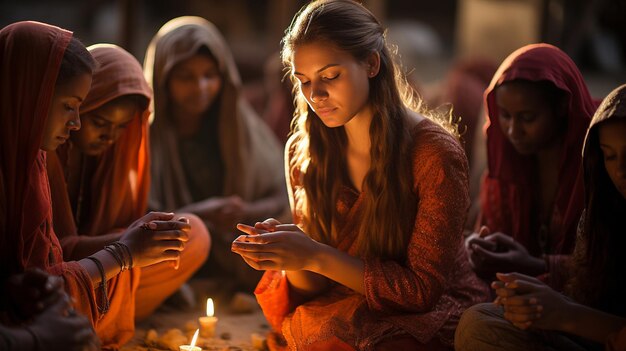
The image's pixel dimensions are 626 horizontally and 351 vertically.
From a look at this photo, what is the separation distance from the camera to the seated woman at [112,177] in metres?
3.84

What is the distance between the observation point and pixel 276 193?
562 cm

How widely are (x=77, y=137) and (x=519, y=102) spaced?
229 cm

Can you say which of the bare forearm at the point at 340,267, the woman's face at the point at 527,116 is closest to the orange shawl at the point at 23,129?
the bare forearm at the point at 340,267

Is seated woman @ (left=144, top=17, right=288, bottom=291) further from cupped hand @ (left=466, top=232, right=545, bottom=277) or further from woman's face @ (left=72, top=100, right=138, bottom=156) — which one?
cupped hand @ (left=466, top=232, right=545, bottom=277)

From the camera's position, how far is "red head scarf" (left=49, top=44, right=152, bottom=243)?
3926 mm

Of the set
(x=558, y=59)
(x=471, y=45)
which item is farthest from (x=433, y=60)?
(x=558, y=59)

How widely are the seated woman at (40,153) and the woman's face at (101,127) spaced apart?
1.98 ft

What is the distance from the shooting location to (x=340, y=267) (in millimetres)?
3480

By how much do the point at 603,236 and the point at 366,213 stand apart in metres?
1.02

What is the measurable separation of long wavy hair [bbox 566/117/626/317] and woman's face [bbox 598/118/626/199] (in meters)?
0.10

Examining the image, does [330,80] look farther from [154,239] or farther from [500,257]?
[500,257]

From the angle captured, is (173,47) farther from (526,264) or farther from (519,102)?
(526,264)

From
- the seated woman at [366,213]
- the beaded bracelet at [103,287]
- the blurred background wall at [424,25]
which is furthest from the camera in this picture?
the blurred background wall at [424,25]

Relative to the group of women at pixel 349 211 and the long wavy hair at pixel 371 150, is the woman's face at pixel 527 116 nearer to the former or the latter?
the group of women at pixel 349 211
